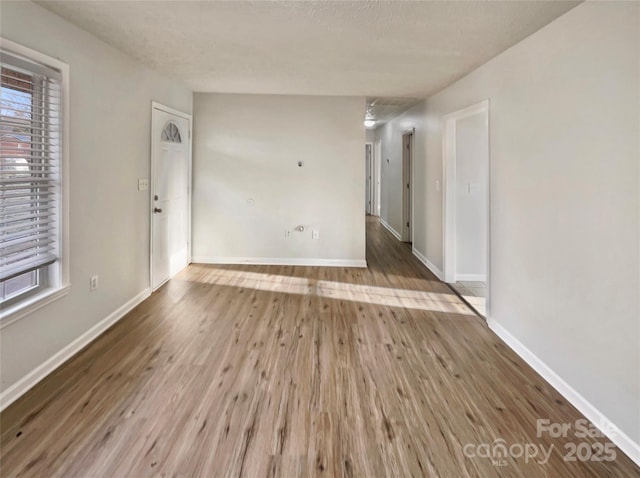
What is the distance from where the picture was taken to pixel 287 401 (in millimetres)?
2248

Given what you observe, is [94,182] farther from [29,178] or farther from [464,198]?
[464,198]

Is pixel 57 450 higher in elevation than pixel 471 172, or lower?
lower

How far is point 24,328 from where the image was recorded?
91.3 inches

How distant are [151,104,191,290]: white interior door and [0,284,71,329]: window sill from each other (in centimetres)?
155

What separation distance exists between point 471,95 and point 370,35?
1.49m

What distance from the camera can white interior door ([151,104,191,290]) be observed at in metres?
4.19

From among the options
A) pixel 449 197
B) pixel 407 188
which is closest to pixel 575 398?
pixel 449 197

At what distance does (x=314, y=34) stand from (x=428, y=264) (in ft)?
11.7

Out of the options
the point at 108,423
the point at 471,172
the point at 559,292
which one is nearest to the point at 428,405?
the point at 559,292

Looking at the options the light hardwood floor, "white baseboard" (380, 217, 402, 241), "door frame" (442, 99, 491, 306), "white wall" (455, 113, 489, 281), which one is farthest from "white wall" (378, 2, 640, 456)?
"white baseboard" (380, 217, 402, 241)

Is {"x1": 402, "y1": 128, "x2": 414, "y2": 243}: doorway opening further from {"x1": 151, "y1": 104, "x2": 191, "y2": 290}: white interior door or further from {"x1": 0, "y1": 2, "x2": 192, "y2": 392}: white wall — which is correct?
{"x1": 0, "y1": 2, "x2": 192, "y2": 392}: white wall

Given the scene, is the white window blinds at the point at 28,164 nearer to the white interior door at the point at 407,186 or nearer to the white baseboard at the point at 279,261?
the white baseboard at the point at 279,261

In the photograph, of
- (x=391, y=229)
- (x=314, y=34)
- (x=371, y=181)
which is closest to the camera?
(x=314, y=34)

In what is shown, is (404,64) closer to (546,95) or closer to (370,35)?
(370,35)
